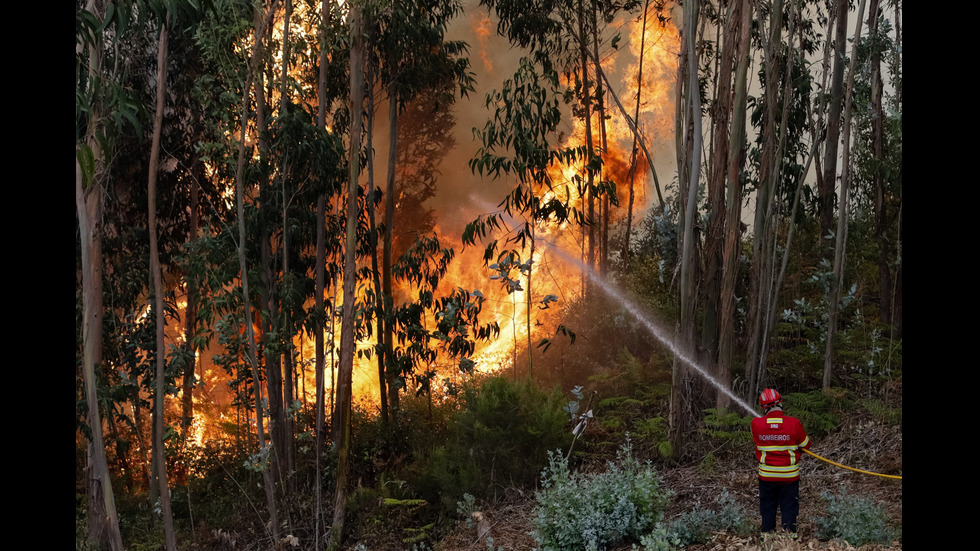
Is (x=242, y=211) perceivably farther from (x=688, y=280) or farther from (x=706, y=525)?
(x=706, y=525)

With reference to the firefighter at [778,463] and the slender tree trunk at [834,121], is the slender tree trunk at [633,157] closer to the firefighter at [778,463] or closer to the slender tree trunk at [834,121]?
the slender tree trunk at [834,121]

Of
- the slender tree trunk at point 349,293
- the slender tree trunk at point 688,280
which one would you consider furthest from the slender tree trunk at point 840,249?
the slender tree trunk at point 349,293

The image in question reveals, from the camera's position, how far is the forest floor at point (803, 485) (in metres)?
6.56

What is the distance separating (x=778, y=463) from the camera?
216 inches

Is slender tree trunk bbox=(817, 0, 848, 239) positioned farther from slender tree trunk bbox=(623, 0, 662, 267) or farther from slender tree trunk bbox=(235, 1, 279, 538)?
slender tree trunk bbox=(235, 1, 279, 538)

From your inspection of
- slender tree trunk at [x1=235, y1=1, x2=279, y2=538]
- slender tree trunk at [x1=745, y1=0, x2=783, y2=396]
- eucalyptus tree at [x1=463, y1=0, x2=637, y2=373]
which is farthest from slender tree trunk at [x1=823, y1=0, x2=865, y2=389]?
slender tree trunk at [x1=235, y1=1, x2=279, y2=538]

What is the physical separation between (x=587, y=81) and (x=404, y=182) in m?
4.00

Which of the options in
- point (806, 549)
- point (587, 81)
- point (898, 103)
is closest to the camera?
point (806, 549)

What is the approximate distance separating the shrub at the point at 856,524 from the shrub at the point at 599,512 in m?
1.14

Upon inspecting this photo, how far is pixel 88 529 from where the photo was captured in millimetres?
9648

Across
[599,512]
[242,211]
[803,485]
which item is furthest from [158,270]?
[803,485]

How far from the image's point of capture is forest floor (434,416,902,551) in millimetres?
6559
